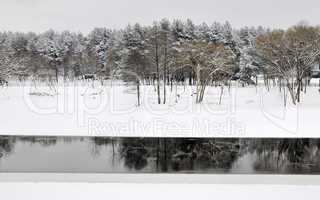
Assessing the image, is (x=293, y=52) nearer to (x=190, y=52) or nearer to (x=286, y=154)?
(x=190, y=52)

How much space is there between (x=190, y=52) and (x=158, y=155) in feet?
22.7

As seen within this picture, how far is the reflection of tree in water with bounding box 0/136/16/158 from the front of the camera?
5.69 metres

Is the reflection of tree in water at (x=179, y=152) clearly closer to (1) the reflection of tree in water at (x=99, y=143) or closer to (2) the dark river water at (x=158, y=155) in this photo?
(2) the dark river water at (x=158, y=155)

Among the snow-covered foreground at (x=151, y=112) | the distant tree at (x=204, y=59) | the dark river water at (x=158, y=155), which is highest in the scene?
the distant tree at (x=204, y=59)

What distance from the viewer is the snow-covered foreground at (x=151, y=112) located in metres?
7.95

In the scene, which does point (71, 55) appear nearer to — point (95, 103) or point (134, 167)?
point (95, 103)

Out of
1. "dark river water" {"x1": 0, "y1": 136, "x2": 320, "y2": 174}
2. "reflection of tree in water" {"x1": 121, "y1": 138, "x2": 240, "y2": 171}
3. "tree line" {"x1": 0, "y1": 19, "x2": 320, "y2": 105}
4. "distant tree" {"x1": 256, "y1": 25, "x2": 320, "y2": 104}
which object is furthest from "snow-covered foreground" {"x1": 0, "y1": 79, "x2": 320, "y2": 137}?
"dark river water" {"x1": 0, "y1": 136, "x2": 320, "y2": 174}

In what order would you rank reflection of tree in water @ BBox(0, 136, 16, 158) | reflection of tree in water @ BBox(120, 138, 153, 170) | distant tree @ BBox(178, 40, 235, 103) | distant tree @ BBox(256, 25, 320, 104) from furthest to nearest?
distant tree @ BBox(178, 40, 235, 103) → distant tree @ BBox(256, 25, 320, 104) → reflection of tree in water @ BBox(0, 136, 16, 158) → reflection of tree in water @ BBox(120, 138, 153, 170)

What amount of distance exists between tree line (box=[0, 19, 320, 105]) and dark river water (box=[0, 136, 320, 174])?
511 cm

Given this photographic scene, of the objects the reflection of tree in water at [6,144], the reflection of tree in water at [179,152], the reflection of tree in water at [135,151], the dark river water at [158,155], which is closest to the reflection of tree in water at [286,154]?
the dark river water at [158,155]

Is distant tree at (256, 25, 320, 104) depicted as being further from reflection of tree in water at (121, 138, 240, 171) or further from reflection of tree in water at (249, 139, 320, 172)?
reflection of tree in water at (121, 138, 240, 171)
